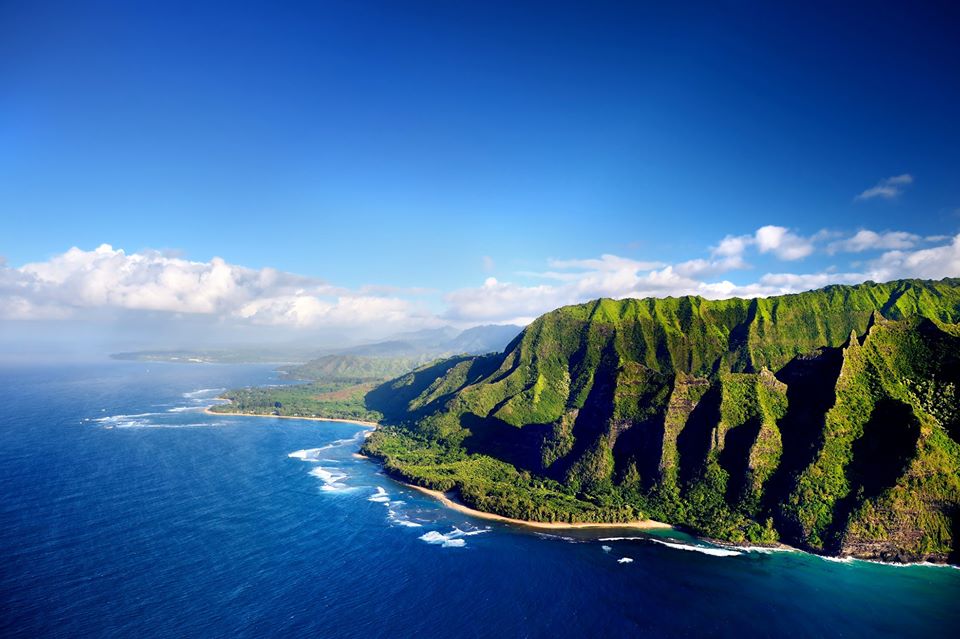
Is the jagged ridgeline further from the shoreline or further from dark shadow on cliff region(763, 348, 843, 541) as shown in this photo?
the shoreline

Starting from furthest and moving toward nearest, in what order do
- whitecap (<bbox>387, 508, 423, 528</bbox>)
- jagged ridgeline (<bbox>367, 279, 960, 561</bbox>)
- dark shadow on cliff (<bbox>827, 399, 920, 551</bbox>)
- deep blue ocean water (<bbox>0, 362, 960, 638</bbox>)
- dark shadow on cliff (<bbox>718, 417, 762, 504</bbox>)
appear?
1. dark shadow on cliff (<bbox>718, 417, 762, 504</bbox>)
2. whitecap (<bbox>387, 508, 423, 528</bbox>)
3. dark shadow on cliff (<bbox>827, 399, 920, 551</bbox>)
4. jagged ridgeline (<bbox>367, 279, 960, 561</bbox>)
5. deep blue ocean water (<bbox>0, 362, 960, 638</bbox>)

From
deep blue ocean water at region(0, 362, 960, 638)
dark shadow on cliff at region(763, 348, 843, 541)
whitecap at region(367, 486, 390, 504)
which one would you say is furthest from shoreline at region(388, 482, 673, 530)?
dark shadow on cliff at region(763, 348, 843, 541)

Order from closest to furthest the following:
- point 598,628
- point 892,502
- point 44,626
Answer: point 44,626 < point 598,628 < point 892,502

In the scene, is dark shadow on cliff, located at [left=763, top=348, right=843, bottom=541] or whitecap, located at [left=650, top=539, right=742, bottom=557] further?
dark shadow on cliff, located at [left=763, top=348, right=843, bottom=541]

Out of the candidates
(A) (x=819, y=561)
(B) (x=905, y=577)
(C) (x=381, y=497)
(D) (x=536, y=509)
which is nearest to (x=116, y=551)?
(C) (x=381, y=497)

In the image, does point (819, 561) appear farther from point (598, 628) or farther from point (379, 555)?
point (379, 555)

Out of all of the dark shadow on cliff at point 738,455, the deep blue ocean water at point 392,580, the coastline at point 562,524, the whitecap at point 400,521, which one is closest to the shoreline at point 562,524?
the coastline at point 562,524

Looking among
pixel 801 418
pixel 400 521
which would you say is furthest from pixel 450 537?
pixel 801 418

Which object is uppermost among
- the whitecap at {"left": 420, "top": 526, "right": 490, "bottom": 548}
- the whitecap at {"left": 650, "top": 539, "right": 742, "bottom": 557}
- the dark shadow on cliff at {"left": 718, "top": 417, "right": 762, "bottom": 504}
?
the dark shadow on cliff at {"left": 718, "top": 417, "right": 762, "bottom": 504}

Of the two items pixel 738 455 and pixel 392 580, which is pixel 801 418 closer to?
pixel 738 455

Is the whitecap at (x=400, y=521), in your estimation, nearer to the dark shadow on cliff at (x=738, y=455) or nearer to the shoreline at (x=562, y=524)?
the shoreline at (x=562, y=524)

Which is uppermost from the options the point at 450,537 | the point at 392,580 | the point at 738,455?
the point at 738,455
